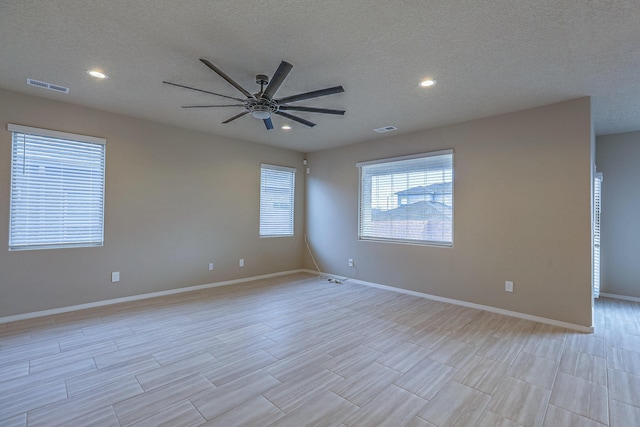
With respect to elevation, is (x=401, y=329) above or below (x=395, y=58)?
below

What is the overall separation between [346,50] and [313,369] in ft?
9.04

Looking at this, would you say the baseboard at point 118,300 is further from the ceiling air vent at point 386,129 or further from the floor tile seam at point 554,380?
the floor tile seam at point 554,380

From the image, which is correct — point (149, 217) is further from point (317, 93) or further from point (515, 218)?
point (515, 218)

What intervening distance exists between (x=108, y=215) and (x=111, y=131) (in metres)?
1.20

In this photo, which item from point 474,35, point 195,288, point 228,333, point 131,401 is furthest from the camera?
point 195,288

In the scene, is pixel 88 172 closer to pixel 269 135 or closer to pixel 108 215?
pixel 108 215

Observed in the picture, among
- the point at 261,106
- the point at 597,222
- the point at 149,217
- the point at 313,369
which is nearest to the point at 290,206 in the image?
the point at 149,217

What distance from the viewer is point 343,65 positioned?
277cm

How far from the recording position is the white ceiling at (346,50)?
2.03 meters

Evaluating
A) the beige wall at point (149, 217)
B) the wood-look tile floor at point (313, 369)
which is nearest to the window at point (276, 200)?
the beige wall at point (149, 217)

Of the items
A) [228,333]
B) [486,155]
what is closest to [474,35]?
[486,155]

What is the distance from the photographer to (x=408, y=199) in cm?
502

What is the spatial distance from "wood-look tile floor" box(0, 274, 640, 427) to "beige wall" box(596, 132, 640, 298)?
1.06m

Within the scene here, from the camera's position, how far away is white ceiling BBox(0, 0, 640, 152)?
2.03 metres
